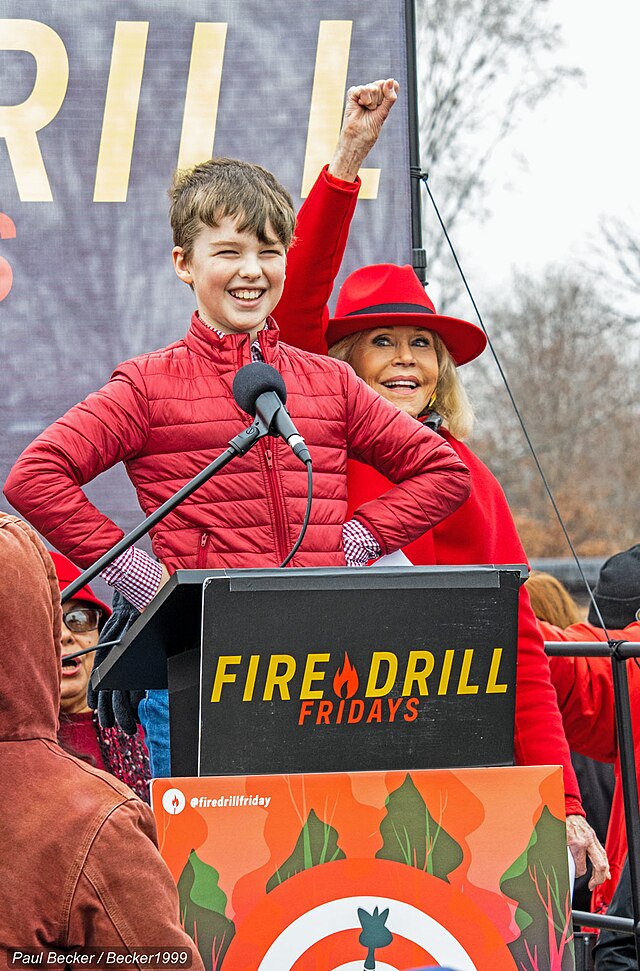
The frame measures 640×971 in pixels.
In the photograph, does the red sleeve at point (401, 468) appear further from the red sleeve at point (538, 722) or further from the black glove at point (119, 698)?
the black glove at point (119, 698)

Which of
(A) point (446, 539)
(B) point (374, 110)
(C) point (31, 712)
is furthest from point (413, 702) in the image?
(B) point (374, 110)

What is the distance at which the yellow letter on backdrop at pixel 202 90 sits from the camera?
3572 mm

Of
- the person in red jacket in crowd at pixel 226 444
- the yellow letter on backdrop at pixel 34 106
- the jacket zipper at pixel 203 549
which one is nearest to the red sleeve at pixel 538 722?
the person in red jacket in crowd at pixel 226 444

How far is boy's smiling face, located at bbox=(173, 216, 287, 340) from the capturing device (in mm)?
2566

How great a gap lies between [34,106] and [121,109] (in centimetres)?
23

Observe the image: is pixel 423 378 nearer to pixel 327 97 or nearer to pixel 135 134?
pixel 327 97

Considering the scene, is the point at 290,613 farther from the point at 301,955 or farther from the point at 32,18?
the point at 32,18

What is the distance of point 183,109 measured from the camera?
3.58 metres

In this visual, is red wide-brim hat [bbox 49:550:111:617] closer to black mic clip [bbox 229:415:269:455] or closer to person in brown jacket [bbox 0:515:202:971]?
black mic clip [bbox 229:415:269:455]

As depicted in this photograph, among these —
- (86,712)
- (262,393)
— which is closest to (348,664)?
(262,393)

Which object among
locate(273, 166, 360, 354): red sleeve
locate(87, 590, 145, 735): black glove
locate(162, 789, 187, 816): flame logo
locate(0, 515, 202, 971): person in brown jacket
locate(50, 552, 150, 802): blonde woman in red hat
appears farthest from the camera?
locate(50, 552, 150, 802): blonde woman in red hat

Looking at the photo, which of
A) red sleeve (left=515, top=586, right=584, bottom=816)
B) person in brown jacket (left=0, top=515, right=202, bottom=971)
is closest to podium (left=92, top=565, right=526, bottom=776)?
person in brown jacket (left=0, top=515, right=202, bottom=971)

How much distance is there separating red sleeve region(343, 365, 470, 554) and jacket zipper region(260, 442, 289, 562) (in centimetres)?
17

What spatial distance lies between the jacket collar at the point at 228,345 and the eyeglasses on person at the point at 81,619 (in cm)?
139
